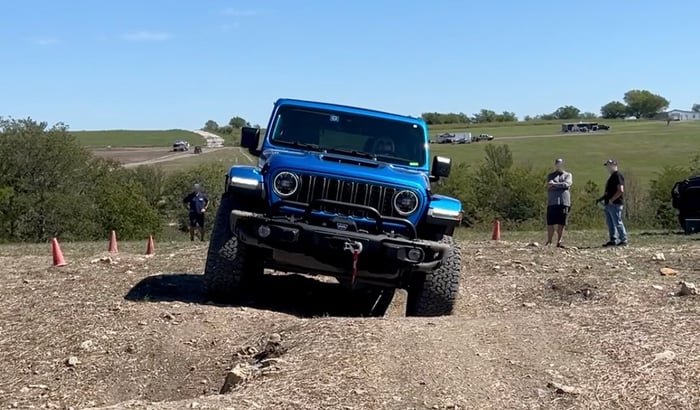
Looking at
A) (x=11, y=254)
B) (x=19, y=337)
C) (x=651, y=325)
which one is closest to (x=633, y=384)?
(x=651, y=325)

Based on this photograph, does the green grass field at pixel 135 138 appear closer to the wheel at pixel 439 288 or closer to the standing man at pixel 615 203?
the standing man at pixel 615 203

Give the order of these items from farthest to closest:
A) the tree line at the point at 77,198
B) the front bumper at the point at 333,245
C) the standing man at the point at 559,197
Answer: the tree line at the point at 77,198
the standing man at the point at 559,197
the front bumper at the point at 333,245

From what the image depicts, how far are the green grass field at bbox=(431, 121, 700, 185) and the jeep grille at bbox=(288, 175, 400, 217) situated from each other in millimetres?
53706

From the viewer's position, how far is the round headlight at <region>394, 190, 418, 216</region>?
24.6ft

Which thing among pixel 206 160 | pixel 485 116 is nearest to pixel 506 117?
pixel 485 116

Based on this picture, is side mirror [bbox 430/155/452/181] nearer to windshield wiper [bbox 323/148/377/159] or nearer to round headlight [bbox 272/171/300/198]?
windshield wiper [bbox 323/148/377/159]

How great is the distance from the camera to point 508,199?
186 feet

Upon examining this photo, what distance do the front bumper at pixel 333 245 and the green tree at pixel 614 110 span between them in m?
136

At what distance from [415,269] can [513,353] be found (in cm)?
164

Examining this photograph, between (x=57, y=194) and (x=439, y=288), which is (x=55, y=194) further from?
(x=439, y=288)

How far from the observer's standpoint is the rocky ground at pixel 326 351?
512 cm

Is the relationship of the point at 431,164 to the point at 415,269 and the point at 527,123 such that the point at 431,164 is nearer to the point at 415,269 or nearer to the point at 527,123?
the point at 415,269

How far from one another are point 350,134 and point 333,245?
1.81m

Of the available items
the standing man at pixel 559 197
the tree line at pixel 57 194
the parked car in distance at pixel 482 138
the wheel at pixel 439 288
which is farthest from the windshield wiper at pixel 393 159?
the parked car in distance at pixel 482 138
